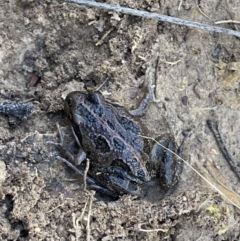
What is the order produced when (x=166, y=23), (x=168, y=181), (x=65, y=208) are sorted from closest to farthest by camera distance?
(x=65, y=208), (x=168, y=181), (x=166, y=23)

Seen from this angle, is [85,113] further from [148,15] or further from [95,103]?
[148,15]

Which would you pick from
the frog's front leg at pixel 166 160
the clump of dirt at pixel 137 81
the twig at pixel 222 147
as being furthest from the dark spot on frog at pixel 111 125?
the twig at pixel 222 147

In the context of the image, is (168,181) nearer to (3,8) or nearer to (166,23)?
(166,23)

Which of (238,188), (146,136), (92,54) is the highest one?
(92,54)

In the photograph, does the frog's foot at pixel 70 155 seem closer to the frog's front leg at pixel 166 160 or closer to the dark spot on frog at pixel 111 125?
the dark spot on frog at pixel 111 125

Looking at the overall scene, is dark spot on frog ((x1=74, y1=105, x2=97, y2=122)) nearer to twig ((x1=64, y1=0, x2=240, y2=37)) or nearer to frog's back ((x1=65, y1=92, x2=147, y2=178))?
frog's back ((x1=65, y1=92, x2=147, y2=178))

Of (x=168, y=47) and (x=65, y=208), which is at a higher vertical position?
(x=168, y=47)

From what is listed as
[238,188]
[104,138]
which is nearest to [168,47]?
[104,138]
